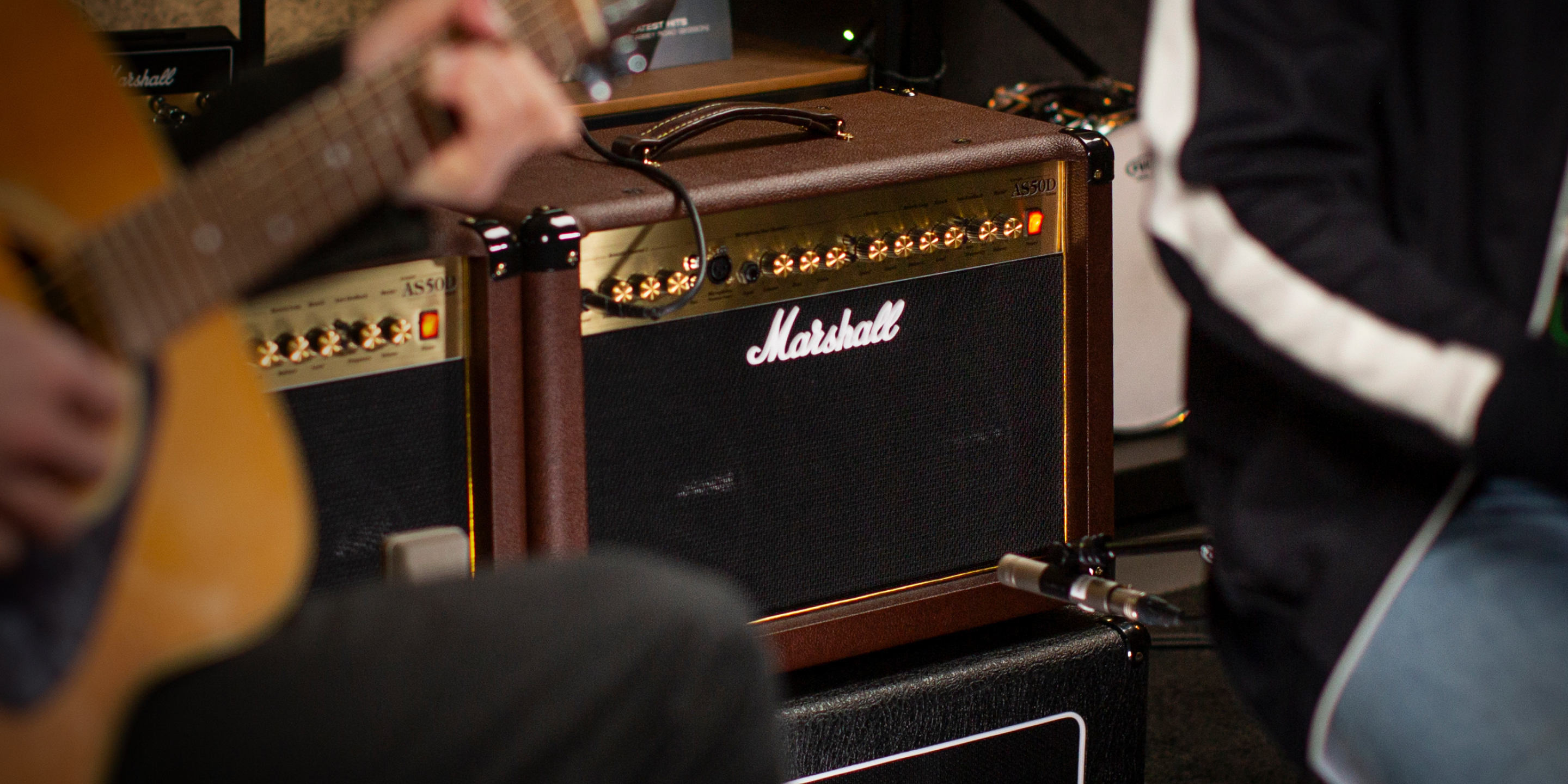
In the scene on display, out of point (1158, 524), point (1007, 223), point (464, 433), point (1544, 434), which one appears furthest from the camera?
point (1158, 524)

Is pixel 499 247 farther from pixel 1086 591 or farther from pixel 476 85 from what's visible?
pixel 1086 591

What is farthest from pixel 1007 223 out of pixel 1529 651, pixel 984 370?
pixel 1529 651

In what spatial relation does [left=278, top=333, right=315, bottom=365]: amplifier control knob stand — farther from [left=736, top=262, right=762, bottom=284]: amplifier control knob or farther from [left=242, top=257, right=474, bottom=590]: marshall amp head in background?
[left=736, top=262, right=762, bottom=284]: amplifier control knob

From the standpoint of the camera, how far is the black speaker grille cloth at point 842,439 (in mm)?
1112

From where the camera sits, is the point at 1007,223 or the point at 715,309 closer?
the point at 715,309

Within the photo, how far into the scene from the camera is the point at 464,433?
3.47 ft

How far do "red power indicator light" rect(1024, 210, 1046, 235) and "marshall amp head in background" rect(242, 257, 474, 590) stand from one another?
0.50 metres

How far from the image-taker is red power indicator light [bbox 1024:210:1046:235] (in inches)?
48.8

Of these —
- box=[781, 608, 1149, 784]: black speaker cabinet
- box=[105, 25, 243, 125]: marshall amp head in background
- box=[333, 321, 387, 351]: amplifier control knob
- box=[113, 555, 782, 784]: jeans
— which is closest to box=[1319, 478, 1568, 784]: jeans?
box=[113, 555, 782, 784]: jeans

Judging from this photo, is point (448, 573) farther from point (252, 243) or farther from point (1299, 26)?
point (1299, 26)

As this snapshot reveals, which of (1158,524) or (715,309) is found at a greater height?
(715,309)

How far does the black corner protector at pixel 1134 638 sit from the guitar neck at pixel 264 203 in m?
0.74

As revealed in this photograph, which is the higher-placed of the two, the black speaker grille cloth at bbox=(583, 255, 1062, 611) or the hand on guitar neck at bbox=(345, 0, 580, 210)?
the hand on guitar neck at bbox=(345, 0, 580, 210)

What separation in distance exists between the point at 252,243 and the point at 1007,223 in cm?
73
